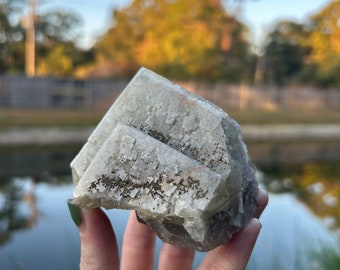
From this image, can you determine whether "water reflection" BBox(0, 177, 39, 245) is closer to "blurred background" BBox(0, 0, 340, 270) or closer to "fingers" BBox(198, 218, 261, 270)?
"blurred background" BBox(0, 0, 340, 270)

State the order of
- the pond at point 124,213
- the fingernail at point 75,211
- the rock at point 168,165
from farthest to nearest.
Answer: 1. the pond at point 124,213
2. the fingernail at point 75,211
3. the rock at point 168,165

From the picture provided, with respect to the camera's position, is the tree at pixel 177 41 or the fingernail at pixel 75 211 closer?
the fingernail at pixel 75 211

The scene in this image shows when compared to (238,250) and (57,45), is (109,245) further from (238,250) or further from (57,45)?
(57,45)

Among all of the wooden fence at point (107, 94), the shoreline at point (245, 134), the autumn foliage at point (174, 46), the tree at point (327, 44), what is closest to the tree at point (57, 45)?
the autumn foliage at point (174, 46)

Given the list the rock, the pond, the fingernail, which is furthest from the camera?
the pond

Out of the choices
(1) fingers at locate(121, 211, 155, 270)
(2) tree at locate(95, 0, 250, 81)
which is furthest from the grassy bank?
(1) fingers at locate(121, 211, 155, 270)

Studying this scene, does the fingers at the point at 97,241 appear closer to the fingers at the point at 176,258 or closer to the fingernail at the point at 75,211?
the fingernail at the point at 75,211
